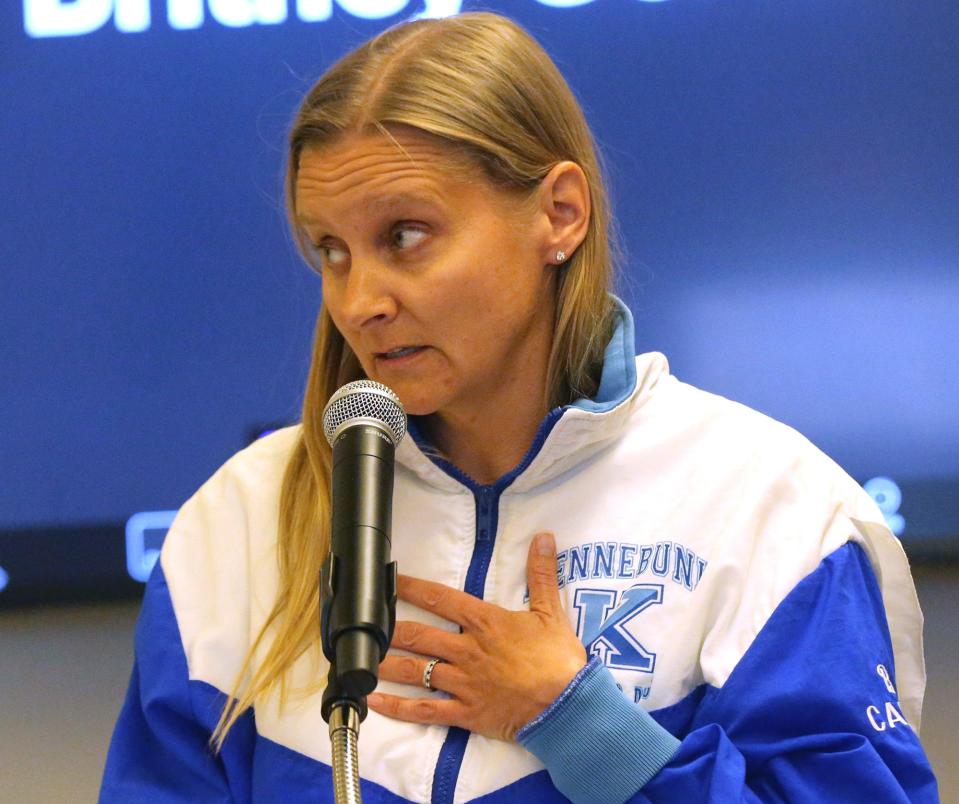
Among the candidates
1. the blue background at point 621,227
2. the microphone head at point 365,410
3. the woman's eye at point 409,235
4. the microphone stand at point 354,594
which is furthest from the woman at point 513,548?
the blue background at point 621,227

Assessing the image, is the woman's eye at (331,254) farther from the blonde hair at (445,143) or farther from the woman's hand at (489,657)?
the woman's hand at (489,657)

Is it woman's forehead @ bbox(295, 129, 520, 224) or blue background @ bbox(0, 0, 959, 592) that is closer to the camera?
woman's forehead @ bbox(295, 129, 520, 224)

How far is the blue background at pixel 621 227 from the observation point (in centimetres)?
211

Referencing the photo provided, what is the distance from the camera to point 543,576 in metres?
1.43

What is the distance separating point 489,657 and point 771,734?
29 centimetres

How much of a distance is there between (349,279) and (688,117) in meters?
0.94

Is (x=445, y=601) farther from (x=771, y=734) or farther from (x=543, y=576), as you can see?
(x=771, y=734)

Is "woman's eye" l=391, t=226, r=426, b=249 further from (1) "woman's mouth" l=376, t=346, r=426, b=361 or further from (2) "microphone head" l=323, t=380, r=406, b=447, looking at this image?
(2) "microphone head" l=323, t=380, r=406, b=447

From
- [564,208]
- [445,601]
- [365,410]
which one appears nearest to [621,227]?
[564,208]

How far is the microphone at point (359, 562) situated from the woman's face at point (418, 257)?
0.33 meters

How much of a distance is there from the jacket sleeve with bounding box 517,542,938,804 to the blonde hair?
33cm

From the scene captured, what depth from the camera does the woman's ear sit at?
4.87ft

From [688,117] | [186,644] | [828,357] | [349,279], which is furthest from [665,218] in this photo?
Answer: [186,644]

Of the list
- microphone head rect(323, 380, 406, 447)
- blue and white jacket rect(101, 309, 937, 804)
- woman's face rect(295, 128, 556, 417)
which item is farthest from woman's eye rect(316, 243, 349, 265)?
microphone head rect(323, 380, 406, 447)
